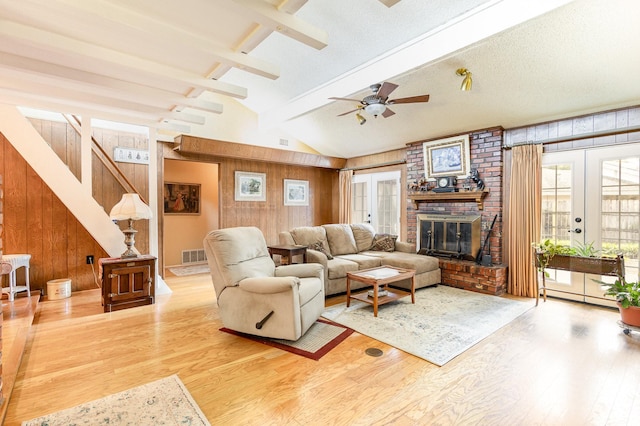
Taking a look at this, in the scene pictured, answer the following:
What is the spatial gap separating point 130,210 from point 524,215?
17.2ft

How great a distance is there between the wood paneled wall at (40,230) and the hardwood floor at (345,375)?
122cm

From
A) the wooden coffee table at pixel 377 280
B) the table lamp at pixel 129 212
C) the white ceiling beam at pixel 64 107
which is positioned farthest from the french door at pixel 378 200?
the table lamp at pixel 129 212

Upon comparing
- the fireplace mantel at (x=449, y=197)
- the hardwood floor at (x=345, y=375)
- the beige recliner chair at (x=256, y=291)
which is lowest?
the hardwood floor at (x=345, y=375)

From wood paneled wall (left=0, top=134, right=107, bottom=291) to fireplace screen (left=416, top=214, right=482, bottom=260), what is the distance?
5.14 metres

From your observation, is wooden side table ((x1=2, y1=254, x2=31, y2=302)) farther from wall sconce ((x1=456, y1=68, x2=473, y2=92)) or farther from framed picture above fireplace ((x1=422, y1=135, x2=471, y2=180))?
framed picture above fireplace ((x1=422, y1=135, x2=471, y2=180))

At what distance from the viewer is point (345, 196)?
24.1ft

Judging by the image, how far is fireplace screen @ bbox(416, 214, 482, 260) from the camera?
4.79m

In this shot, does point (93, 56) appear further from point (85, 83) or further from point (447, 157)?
point (447, 157)

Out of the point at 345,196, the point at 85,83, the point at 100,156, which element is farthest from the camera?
the point at 345,196

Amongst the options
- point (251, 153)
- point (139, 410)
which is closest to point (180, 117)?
point (251, 153)

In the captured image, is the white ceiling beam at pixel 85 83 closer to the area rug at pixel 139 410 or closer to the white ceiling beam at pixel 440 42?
the white ceiling beam at pixel 440 42

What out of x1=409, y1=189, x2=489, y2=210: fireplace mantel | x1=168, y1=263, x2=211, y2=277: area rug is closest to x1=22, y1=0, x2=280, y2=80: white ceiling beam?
x1=409, y1=189, x2=489, y2=210: fireplace mantel

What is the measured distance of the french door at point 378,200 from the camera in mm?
6379

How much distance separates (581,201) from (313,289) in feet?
12.0
